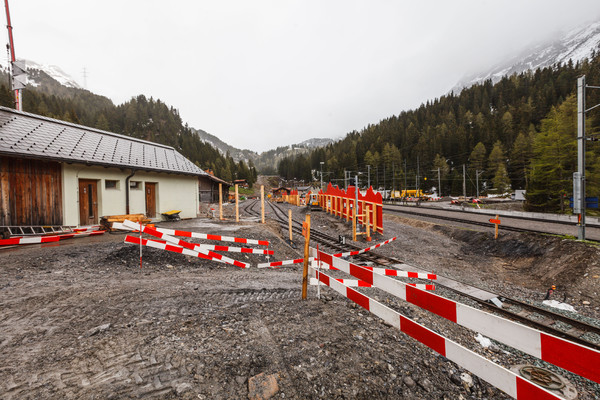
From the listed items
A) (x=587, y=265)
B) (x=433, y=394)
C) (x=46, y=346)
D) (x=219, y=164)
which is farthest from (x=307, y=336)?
(x=219, y=164)

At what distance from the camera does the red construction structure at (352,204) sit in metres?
17.3

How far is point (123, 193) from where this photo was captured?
1397 cm

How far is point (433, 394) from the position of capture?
296cm

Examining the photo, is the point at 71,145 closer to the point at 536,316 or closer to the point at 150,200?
the point at 150,200

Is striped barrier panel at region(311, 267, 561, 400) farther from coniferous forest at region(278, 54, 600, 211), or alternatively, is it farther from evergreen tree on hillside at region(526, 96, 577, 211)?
coniferous forest at region(278, 54, 600, 211)

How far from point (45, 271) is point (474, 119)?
111671 mm

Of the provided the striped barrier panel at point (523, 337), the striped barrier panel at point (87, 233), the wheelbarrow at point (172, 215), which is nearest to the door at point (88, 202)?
the striped barrier panel at point (87, 233)

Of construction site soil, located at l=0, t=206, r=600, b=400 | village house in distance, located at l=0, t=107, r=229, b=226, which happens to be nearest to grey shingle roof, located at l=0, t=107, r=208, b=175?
village house in distance, located at l=0, t=107, r=229, b=226

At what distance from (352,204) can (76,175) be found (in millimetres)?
17962

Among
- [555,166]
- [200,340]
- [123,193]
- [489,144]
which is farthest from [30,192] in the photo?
[489,144]

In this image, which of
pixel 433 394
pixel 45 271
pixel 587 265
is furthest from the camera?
pixel 587 265

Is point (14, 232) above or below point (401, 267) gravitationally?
above

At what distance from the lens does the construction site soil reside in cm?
259

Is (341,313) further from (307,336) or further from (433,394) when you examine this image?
(433,394)
